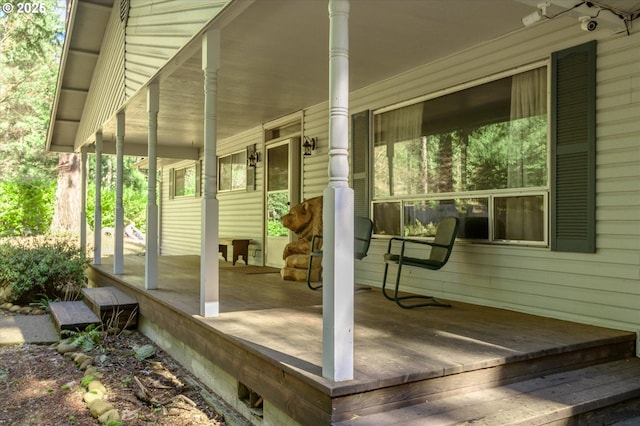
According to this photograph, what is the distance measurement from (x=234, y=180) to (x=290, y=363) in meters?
6.95

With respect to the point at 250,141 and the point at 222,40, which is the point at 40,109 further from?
the point at 222,40

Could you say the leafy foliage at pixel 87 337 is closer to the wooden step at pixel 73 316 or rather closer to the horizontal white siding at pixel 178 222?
the wooden step at pixel 73 316

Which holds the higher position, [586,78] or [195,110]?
[195,110]

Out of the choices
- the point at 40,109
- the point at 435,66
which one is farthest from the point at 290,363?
the point at 40,109

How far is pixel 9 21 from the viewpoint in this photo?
46.4 ft

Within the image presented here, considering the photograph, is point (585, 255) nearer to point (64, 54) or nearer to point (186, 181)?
point (64, 54)

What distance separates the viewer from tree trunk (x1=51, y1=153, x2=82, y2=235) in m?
14.2

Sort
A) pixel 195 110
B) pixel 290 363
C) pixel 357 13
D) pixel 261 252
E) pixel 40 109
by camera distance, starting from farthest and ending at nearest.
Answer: pixel 40 109 → pixel 261 252 → pixel 195 110 → pixel 357 13 → pixel 290 363

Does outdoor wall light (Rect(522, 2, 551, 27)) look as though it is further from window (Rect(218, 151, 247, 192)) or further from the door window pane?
window (Rect(218, 151, 247, 192))

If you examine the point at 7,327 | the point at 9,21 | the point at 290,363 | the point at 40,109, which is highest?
the point at 9,21

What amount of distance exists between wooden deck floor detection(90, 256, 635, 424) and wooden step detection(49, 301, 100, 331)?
0.91m

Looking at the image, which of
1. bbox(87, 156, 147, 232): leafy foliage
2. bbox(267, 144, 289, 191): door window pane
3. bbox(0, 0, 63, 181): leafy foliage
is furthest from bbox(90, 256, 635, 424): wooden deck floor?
bbox(0, 0, 63, 181): leafy foliage

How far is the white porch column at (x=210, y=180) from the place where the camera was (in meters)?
3.71

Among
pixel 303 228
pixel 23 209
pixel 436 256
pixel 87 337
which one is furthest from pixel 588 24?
pixel 23 209
